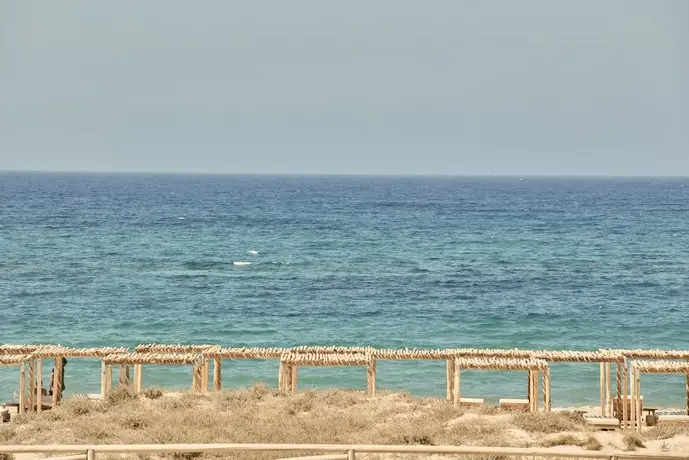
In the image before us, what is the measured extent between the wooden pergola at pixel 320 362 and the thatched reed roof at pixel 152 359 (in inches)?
77.2

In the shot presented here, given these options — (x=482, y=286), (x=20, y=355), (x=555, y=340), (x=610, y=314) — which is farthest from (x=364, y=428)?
(x=482, y=286)

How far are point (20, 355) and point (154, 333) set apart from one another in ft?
57.0

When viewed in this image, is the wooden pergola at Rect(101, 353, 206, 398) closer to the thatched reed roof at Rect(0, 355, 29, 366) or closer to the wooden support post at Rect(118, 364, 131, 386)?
the wooden support post at Rect(118, 364, 131, 386)

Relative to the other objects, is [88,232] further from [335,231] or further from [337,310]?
[337,310]

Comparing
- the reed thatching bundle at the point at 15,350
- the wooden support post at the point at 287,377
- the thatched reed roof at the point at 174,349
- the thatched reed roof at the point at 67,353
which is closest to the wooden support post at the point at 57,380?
the thatched reed roof at the point at 67,353

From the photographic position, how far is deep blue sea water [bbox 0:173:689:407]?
1276 inches

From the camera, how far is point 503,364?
20.9 meters

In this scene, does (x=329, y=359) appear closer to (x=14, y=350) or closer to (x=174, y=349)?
(x=174, y=349)

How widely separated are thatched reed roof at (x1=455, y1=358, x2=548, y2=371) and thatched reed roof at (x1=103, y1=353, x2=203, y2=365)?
5.84 meters

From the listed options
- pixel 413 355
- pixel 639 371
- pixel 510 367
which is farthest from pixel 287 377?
pixel 639 371

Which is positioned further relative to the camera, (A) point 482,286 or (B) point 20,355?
(A) point 482,286

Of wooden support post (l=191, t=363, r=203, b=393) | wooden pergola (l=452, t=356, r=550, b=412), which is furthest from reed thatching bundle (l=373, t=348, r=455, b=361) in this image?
wooden support post (l=191, t=363, r=203, b=393)

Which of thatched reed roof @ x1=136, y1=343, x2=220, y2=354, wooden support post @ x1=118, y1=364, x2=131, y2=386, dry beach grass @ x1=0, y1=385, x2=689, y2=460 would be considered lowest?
wooden support post @ x1=118, y1=364, x2=131, y2=386

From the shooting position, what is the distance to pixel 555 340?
38312mm
